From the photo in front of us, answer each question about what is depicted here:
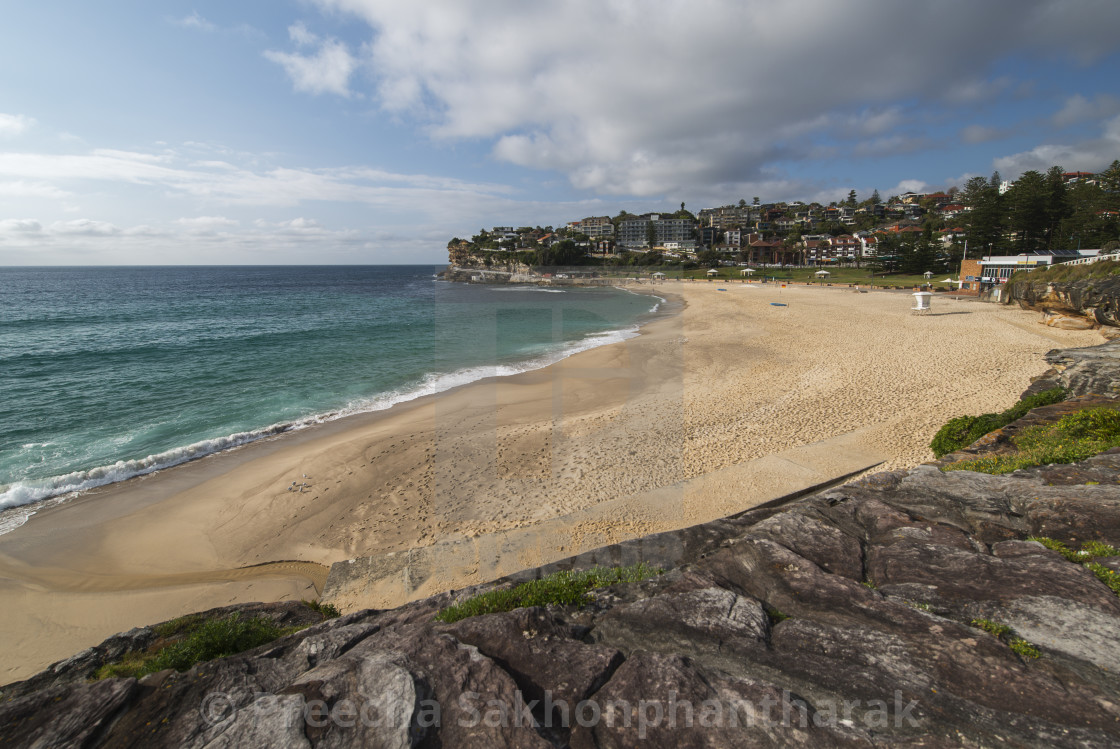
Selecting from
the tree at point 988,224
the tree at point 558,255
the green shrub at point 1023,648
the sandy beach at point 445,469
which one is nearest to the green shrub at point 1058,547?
the green shrub at point 1023,648

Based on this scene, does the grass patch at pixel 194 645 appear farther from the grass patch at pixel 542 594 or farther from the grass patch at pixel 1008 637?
the grass patch at pixel 1008 637

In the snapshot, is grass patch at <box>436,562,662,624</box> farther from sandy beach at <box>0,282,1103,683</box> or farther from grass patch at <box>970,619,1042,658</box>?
sandy beach at <box>0,282,1103,683</box>

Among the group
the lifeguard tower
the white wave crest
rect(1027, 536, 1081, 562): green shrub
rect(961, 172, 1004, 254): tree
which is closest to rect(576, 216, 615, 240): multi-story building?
rect(961, 172, 1004, 254): tree

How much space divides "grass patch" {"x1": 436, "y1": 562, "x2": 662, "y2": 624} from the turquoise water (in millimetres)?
12651

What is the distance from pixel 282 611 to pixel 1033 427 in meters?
12.5

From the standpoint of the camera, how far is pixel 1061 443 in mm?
7309

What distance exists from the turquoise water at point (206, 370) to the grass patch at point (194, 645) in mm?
10274

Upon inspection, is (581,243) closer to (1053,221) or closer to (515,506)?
(1053,221)

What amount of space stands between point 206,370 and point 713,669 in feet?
87.2

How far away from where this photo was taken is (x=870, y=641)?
323cm

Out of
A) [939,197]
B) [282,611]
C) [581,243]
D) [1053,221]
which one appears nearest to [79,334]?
[282,611]

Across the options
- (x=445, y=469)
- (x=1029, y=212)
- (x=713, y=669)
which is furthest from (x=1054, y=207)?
(x=713, y=669)

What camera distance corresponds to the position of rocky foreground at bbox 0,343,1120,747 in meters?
2.61

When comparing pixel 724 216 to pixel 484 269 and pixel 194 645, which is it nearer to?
pixel 484 269
